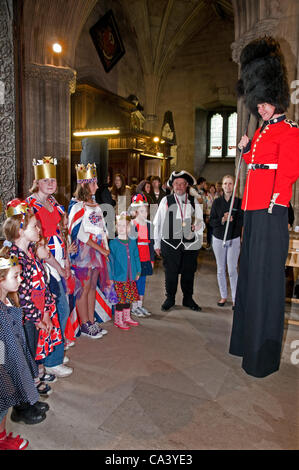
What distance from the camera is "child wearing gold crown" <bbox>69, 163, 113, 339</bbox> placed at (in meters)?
3.43

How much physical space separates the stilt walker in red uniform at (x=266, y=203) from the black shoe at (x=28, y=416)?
1.70m

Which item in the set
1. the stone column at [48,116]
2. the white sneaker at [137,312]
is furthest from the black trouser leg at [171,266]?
the stone column at [48,116]

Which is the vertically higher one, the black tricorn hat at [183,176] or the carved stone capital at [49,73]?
the carved stone capital at [49,73]

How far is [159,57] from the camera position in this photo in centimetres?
1647

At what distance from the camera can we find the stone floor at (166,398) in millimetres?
2117

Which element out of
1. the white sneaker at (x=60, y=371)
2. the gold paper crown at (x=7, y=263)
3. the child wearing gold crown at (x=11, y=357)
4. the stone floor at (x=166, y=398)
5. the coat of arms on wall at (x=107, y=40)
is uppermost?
the coat of arms on wall at (x=107, y=40)

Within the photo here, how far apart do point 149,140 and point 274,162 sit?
36.2 feet

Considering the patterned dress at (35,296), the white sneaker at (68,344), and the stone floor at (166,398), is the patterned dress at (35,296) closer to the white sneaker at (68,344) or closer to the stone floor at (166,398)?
the stone floor at (166,398)

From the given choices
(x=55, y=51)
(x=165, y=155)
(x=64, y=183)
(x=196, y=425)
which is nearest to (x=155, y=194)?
(x=64, y=183)

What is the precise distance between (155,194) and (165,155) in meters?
8.18

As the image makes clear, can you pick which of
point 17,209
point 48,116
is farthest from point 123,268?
point 48,116

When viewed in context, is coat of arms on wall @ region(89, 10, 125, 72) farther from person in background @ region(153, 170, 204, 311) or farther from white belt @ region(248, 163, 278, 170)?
white belt @ region(248, 163, 278, 170)

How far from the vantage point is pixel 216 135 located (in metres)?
19.1
